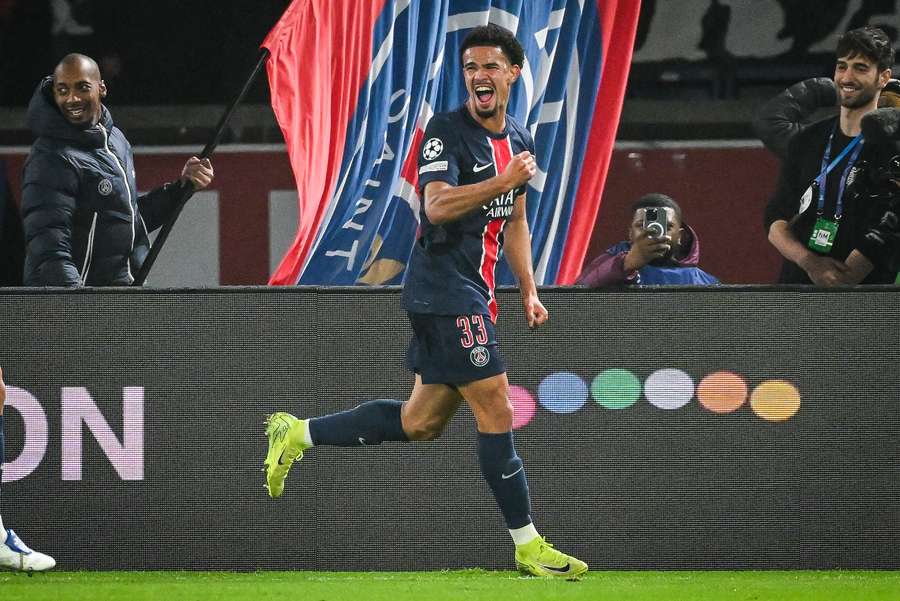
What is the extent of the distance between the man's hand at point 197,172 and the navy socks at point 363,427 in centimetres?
150

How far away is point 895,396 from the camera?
18.7 ft

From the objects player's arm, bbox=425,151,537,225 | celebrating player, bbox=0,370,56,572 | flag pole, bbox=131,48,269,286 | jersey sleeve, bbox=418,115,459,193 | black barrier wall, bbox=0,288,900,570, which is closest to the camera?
player's arm, bbox=425,151,537,225

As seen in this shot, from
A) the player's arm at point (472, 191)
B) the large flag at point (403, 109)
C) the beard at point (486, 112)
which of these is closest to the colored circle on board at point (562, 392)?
the large flag at point (403, 109)

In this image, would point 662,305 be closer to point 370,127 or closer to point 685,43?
point 370,127

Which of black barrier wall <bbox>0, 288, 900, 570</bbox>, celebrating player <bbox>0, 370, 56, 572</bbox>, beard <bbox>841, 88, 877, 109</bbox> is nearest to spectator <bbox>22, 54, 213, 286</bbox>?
black barrier wall <bbox>0, 288, 900, 570</bbox>

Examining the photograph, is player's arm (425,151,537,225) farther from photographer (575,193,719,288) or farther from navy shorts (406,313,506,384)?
photographer (575,193,719,288)

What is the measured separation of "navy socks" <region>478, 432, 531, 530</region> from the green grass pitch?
9.5 inches

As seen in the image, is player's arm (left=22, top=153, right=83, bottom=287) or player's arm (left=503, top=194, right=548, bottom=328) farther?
player's arm (left=22, top=153, right=83, bottom=287)

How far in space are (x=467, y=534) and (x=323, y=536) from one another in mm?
514

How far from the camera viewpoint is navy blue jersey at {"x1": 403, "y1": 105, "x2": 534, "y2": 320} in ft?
17.2

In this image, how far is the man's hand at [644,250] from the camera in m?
5.82

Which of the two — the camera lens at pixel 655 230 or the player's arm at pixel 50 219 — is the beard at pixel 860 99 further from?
the player's arm at pixel 50 219

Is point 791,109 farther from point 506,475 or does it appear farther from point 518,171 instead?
point 506,475

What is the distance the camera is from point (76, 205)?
634cm
